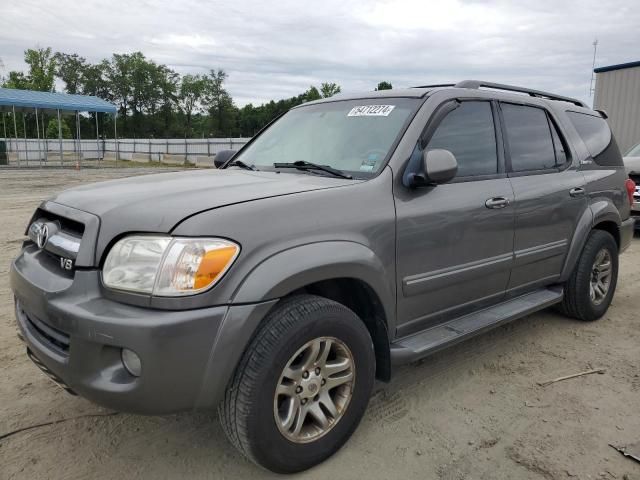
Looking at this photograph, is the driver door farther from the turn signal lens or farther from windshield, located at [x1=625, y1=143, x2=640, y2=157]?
windshield, located at [x1=625, y1=143, x2=640, y2=157]

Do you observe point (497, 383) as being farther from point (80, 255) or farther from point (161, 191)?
point (80, 255)

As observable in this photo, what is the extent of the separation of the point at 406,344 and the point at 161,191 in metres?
1.51

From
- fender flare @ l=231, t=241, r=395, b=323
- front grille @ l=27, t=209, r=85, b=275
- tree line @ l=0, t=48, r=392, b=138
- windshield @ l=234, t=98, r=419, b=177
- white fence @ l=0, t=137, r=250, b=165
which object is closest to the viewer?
fender flare @ l=231, t=241, r=395, b=323

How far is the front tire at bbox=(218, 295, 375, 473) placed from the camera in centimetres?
219

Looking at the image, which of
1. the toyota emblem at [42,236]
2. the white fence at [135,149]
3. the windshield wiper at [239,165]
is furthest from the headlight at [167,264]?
the white fence at [135,149]

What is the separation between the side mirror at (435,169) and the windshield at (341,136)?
223 millimetres

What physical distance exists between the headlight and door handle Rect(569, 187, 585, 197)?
2927 mm

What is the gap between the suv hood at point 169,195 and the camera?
2179 millimetres

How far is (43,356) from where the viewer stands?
7.49 ft

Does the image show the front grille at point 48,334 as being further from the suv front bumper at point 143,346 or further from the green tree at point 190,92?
the green tree at point 190,92

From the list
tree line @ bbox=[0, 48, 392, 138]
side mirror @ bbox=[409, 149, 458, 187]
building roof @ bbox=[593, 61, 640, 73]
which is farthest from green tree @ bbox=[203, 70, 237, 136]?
side mirror @ bbox=[409, 149, 458, 187]

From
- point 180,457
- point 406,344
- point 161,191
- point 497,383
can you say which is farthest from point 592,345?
point 161,191

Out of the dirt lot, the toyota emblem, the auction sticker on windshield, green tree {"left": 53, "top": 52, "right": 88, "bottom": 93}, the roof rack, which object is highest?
green tree {"left": 53, "top": 52, "right": 88, "bottom": 93}

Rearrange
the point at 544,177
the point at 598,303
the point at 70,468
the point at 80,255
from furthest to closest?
the point at 598,303 < the point at 544,177 < the point at 70,468 < the point at 80,255
